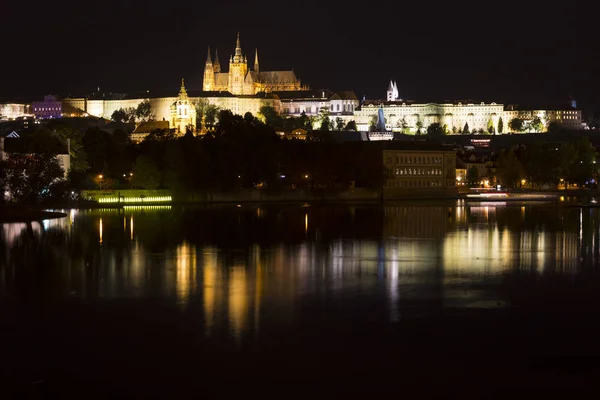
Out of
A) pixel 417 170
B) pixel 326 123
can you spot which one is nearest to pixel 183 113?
pixel 326 123

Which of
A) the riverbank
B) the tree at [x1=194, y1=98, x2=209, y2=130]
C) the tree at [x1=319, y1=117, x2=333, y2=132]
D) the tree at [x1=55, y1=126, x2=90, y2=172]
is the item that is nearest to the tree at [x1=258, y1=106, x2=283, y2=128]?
the tree at [x1=319, y1=117, x2=333, y2=132]

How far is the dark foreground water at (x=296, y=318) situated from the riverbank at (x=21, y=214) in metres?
11.2

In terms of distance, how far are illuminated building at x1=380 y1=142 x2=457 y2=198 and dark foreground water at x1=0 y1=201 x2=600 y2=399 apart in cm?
5577

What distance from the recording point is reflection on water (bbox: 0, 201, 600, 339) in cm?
1991

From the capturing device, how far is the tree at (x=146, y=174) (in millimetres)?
69375

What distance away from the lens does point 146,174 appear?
228ft

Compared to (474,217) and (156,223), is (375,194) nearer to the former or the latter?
(474,217)

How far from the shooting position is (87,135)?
3221 inches

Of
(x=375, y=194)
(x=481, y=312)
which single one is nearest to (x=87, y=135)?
(x=375, y=194)

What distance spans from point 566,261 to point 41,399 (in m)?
18.3

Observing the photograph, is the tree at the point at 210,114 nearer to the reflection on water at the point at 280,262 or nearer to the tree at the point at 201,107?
the tree at the point at 201,107

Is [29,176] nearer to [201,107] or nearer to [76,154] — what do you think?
[76,154]

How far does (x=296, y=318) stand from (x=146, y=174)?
2082 inches

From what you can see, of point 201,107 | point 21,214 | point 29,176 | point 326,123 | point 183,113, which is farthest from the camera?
point 326,123
